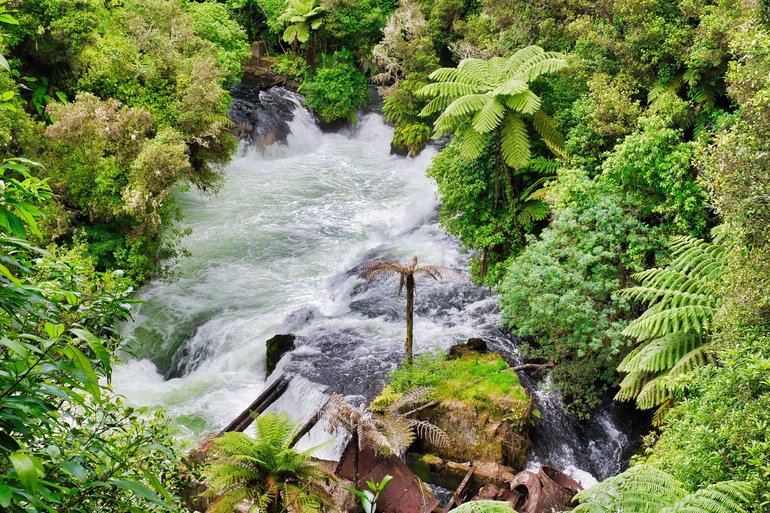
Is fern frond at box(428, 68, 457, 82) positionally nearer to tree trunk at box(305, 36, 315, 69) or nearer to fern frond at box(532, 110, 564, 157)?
fern frond at box(532, 110, 564, 157)

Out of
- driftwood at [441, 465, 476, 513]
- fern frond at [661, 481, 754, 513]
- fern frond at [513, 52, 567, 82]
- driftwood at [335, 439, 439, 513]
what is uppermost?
fern frond at [513, 52, 567, 82]

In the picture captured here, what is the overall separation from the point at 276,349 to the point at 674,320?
647 centimetres

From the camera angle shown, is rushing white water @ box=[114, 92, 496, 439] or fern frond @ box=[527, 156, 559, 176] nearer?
fern frond @ box=[527, 156, 559, 176]

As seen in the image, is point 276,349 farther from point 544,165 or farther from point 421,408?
point 544,165

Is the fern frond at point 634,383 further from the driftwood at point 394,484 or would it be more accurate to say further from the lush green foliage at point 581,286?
the driftwood at point 394,484

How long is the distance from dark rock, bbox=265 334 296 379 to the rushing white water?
0.83ft

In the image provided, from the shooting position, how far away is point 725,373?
491cm

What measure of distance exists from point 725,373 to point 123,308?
4732 mm

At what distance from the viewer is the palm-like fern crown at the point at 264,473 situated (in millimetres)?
5359

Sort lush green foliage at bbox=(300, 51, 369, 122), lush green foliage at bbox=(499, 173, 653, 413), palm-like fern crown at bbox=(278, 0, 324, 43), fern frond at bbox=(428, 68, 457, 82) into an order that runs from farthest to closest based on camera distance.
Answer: lush green foliage at bbox=(300, 51, 369, 122)
palm-like fern crown at bbox=(278, 0, 324, 43)
fern frond at bbox=(428, 68, 457, 82)
lush green foliage at bbox=(499, 173, 653, 413)

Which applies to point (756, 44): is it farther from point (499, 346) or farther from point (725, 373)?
point (499, 346)

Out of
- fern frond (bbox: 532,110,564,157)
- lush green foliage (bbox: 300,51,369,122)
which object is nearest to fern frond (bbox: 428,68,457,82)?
fern frond (bbox: 532,110,564,157)

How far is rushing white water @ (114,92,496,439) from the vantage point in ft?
33.5

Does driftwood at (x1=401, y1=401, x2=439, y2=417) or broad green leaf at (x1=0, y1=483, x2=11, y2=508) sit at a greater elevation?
broad green leaf at (x1=0, y1=483, x2=11, y2=508)
